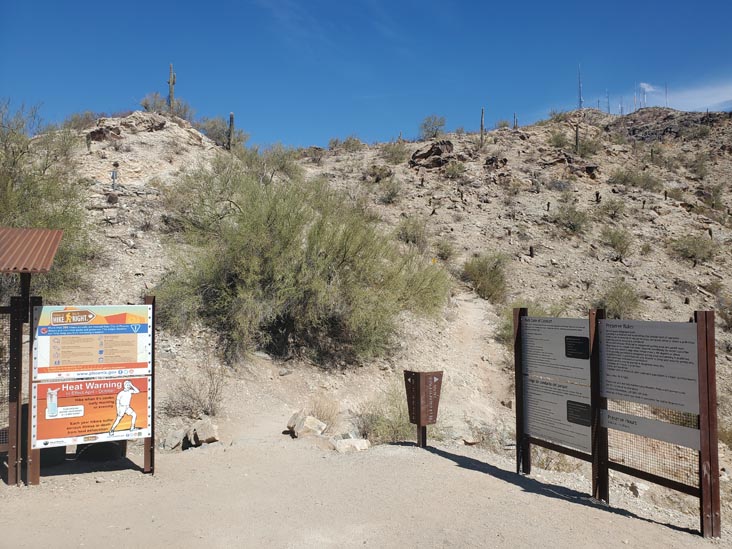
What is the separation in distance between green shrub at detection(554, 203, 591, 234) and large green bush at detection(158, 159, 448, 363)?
588 inches

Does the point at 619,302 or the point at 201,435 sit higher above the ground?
the point at 619,302

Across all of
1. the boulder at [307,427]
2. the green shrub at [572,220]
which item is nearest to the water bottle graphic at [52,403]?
the boulder at [307,427]

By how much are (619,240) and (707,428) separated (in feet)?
76.5

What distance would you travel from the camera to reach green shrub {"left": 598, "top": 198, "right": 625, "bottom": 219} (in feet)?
97.3

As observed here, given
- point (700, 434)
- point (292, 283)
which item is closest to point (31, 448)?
point (700, 434)

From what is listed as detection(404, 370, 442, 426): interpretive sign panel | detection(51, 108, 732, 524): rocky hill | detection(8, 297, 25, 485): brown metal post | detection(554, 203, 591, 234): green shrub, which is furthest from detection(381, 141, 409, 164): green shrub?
detection(8, 297, 25, 485): brown metal post

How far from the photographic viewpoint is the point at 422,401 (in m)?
8.45

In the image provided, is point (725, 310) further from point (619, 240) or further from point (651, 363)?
point (651, 363)

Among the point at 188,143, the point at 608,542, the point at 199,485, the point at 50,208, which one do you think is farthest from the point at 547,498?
the point at 188,143

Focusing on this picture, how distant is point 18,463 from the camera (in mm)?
6152

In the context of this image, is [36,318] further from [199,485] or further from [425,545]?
[425,545]

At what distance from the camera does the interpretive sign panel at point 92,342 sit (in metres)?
6.35

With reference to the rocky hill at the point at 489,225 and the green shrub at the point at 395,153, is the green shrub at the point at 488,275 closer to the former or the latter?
the rocky hill at the point at 489,225

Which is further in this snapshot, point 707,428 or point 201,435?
point 201,435
